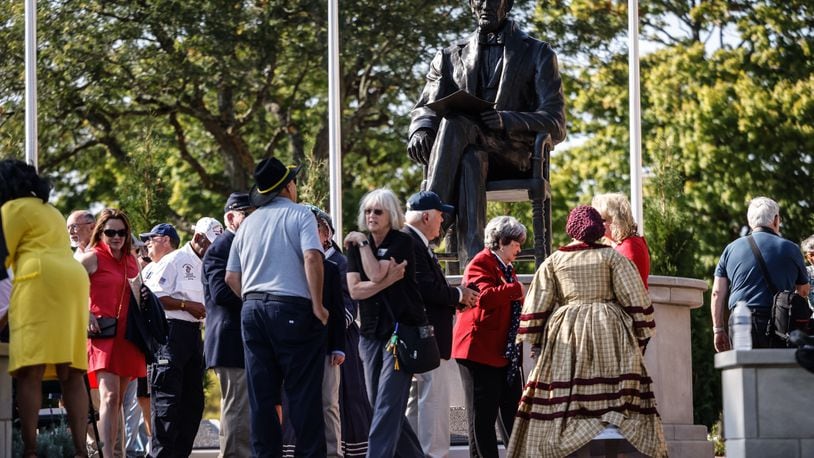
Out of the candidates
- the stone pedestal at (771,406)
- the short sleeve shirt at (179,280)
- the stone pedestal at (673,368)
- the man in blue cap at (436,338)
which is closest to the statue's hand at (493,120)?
the stone pedestal at (673,368)

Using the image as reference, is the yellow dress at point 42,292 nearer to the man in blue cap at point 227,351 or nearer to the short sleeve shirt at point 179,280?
the man in blue cap at point 227,351

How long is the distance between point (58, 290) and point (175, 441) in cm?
254

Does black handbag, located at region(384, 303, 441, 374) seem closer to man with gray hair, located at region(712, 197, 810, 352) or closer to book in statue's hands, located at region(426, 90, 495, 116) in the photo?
man with gray hair, located at region(712, 197, 810, 352)

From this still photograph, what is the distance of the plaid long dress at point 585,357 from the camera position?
893 cm

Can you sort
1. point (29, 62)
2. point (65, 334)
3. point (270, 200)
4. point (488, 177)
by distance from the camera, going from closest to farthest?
point (65, 334), point (270, 200), point (488, 177), point (29, 62)

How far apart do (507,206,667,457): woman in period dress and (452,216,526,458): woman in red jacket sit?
53 cm

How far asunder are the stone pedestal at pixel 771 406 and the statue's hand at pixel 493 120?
366 cm

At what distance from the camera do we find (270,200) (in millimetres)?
9234

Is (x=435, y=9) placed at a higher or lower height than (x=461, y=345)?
higher

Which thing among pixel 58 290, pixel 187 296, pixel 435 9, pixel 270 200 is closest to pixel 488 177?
pixel 187 296

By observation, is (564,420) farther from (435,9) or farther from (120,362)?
(435,9)

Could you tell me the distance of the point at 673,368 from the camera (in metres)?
12.2

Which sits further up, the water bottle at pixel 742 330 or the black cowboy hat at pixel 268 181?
the black cowboy hat at pixel 268 181

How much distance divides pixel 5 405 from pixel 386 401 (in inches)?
83.5
